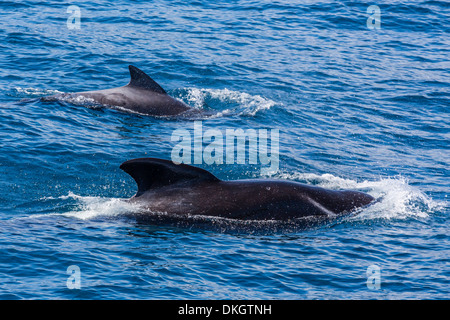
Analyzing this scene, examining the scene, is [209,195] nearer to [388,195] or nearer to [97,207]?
[97,207]

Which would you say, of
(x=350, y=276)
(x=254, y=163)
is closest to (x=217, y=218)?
(x=350, y=276)

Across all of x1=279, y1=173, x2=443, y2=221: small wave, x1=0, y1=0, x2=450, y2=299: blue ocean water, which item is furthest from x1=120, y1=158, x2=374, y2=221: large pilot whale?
x1=279, y1=173, x2=443, y2=221: small wave

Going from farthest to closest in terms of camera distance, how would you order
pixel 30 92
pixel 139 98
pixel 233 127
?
pixel 30 92 → pixel 139 98 → pixel 233 127

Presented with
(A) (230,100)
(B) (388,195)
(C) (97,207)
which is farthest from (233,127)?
(C) (97,207)

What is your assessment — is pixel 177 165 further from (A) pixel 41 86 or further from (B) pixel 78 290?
(A) pixel 41 86

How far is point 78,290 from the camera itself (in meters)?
10.9

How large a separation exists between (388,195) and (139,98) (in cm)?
921

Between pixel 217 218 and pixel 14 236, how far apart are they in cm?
377

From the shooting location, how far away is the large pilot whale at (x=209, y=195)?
13.4 meters

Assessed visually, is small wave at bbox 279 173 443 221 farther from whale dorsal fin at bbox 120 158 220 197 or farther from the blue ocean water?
whale dorsal fin at bbox 120 158 220 197

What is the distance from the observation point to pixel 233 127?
859 inches

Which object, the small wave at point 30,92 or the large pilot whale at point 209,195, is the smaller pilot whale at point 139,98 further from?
the large pilot whale at point 209,195

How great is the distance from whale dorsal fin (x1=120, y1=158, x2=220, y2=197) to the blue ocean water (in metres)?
0.89

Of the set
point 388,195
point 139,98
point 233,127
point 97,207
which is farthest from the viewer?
point 139,98
